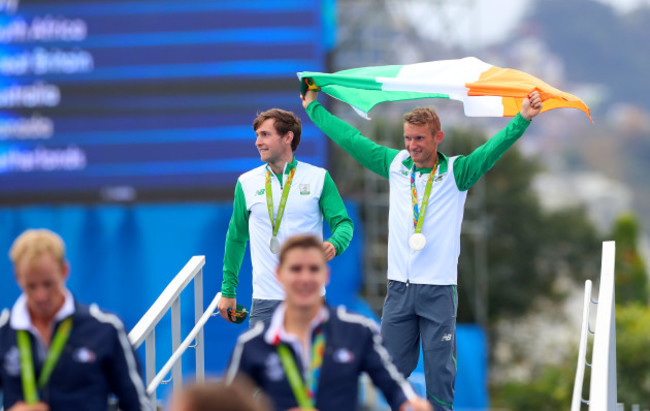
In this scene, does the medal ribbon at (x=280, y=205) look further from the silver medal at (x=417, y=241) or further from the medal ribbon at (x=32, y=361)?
the medal ribbon at (x=32, y=361)

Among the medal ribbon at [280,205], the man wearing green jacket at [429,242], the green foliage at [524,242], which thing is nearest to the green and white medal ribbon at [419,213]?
the man wearing green jacket at [429,242]

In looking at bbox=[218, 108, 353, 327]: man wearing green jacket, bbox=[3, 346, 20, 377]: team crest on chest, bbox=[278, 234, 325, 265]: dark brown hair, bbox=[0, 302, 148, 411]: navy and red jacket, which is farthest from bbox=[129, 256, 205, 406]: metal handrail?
bbox=[278, 234, 325, 265]: dark brown hair

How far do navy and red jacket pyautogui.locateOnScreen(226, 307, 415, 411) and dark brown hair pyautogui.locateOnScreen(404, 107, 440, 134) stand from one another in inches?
66.2

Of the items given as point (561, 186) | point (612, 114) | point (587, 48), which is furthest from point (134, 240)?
point (587, 48)

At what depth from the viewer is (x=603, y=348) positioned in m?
4.48

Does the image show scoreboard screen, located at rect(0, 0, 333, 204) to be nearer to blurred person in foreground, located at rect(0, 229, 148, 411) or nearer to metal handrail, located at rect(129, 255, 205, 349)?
metal handrail, located at rect(129, 255, 205, 349)

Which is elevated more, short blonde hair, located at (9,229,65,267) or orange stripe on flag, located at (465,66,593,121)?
orange stripe on flag, located at (465,66,593,121)

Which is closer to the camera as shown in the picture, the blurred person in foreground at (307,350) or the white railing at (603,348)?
the blurred person in foreground at (307,350)

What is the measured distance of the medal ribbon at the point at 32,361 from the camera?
346cm

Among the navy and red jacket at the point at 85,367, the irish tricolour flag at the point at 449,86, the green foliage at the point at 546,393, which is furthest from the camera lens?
the green foliage at the point at 546,393

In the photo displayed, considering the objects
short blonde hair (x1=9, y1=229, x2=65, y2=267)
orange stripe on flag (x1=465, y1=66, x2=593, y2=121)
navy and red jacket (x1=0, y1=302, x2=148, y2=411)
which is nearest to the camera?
short blonde hair (x1=9, y1=229, x2=65, y2=267)

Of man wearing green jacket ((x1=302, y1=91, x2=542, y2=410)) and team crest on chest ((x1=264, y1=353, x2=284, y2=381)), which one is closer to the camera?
team crest on chest ((x1=264, y1=353, x2=284, y2=381))

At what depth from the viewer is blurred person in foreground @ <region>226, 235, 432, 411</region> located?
3.49 metres

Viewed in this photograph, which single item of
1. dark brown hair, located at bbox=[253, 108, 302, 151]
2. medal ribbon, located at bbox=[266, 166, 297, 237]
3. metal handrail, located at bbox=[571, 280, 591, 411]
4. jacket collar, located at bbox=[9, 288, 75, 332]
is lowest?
metal handrail, located at bbox=[571, 280, 591, 411]
